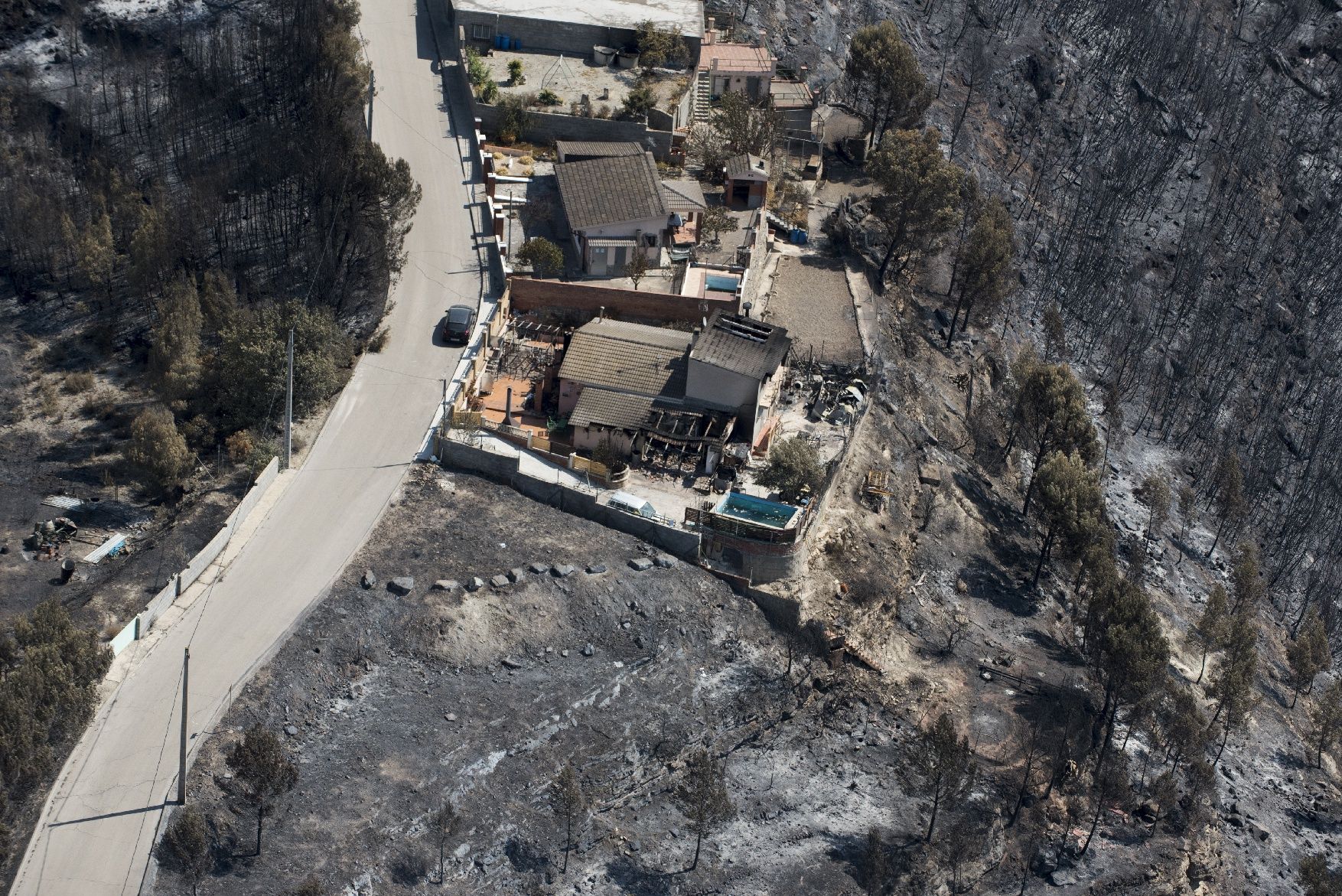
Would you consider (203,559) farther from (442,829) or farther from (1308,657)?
(1308,657)

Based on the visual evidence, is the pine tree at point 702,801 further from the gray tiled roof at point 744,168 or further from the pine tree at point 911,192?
the pine tree at point 911,192

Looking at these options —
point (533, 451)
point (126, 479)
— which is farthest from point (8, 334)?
point (533, 451)

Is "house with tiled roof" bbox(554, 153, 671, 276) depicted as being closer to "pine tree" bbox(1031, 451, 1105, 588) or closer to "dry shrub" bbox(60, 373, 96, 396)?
"pine tree" bbox(1031, 451, 1105, 588)

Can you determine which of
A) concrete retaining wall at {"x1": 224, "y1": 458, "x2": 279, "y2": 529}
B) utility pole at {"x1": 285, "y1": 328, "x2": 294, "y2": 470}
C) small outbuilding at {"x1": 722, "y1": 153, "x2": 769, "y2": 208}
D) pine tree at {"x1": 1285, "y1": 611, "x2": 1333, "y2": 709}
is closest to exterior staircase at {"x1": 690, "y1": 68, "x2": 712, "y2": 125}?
small outbuilding at {"x1": 722, "y1": 153, "x2": 769, "y2": 208}

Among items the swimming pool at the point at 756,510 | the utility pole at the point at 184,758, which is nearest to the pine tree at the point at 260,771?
the utility pole at the point at 184,758

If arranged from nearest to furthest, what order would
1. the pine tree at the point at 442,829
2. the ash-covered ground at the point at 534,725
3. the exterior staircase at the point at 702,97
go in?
the pine tree at the point at 442,829 < the ash-covered ground at the point at 534,725 < the exterior staircase at the point at 702,97

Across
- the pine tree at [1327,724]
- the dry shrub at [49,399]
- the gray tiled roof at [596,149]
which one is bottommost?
the pine tree at [1327,724]

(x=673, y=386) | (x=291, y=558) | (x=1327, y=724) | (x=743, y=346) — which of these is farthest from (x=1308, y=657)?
(x=291, y=558)
